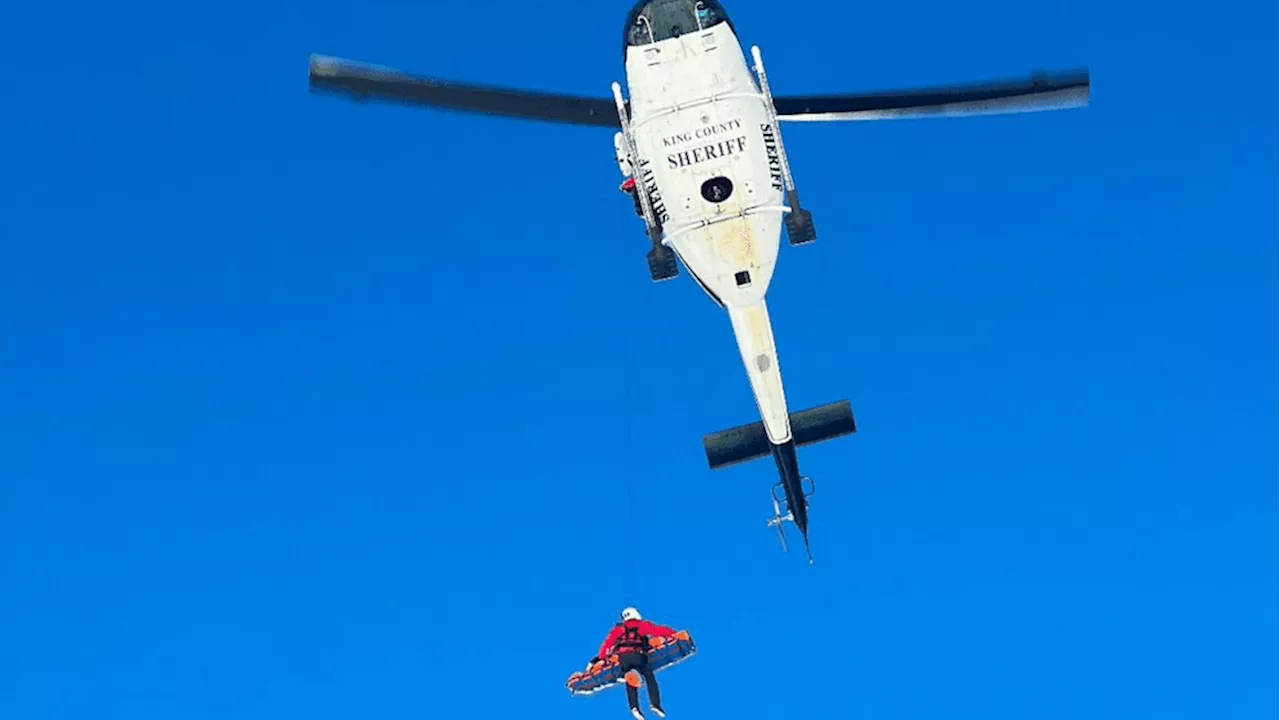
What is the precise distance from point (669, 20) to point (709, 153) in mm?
3676

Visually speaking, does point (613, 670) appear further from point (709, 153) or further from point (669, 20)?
point (669, 20)

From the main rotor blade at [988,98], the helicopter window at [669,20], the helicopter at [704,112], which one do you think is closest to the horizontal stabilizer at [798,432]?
the helicopter at [704,112]

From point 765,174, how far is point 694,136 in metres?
2.03

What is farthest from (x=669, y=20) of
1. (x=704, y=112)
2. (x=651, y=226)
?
(x=651, y=226)

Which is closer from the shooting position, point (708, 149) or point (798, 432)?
point (708, 149)

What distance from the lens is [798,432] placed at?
45.1 metres

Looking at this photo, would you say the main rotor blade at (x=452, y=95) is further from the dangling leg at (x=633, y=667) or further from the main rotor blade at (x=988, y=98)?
the dangling leg at (x=633, y=667)

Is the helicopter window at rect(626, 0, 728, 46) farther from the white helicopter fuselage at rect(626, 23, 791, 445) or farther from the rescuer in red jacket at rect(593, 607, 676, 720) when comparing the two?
the rescuer in red jacket at rect(593, 607, 676, 720)

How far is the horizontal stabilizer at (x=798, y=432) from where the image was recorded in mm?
45125

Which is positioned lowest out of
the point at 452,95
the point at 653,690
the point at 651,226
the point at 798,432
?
the point at 653,690

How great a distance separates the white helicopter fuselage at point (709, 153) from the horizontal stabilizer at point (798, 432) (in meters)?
6.04

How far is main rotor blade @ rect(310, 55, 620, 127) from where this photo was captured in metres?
39.7

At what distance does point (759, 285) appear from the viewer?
4097 cm

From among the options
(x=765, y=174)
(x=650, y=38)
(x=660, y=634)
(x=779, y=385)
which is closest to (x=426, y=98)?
(x=650, y=38)
